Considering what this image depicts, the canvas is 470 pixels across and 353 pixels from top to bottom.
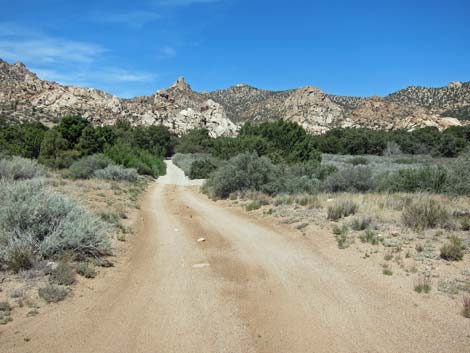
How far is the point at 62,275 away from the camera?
22.7 feet

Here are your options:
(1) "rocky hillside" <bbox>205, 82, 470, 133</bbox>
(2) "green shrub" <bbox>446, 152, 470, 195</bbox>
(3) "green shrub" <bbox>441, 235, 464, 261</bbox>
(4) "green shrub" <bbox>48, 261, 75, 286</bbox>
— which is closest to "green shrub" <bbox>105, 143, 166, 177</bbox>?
(2) "green shrub" <bbox>446, 152, 470, 195</bbox>

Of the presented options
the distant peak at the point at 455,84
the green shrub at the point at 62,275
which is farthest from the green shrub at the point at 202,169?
the distant peak at the point at 455,84

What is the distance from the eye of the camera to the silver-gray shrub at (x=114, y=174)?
3034 centimetres

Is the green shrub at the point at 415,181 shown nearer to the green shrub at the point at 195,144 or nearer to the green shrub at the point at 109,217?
the green shrub at the point at 109,217

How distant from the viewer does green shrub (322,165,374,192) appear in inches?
834

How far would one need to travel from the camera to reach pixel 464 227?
34.7ft

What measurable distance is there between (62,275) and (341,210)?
955cm

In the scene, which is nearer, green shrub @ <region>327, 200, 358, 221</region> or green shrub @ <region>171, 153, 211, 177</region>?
green shrub @ <region>327, 200, 358, 221</region>

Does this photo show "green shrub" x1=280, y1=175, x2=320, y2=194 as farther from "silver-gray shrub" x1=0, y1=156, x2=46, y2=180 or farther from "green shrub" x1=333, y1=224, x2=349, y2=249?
"silver-gray shrub" x1=0, y1=156, x2=46, y2=180

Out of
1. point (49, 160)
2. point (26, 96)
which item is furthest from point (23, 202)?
point (26, 96)

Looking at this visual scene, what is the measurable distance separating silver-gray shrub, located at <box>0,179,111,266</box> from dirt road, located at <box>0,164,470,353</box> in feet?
3.48

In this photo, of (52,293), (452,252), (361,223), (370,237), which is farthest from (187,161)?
(52,293)

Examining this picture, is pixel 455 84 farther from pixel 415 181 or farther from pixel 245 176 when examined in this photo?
pixel 245 176

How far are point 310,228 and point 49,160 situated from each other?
96.7ft
